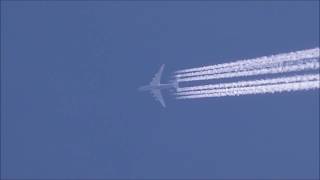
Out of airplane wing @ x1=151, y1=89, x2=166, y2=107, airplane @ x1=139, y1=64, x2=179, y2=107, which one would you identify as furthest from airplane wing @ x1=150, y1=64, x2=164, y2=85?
airplane wing @ x1=151, y1=89, x2=166, y2=107

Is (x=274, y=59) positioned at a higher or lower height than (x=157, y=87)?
lower

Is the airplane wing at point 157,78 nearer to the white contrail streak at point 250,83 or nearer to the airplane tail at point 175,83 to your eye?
the airplane tail at point 175,83

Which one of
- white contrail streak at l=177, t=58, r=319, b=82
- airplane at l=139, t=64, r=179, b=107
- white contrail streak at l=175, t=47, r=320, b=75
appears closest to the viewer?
white contrail streak at l=177, t=58, r=319, b=82

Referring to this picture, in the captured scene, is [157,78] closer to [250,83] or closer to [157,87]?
[157,87]

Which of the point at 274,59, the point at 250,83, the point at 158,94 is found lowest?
the point at 274,59

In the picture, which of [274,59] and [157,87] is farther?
[157,87]

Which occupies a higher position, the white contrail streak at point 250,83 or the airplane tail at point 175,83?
the airplane tail at point 175,83

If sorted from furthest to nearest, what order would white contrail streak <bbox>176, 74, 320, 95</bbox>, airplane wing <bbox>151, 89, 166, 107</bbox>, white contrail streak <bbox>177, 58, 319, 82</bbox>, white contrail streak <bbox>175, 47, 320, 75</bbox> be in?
1. airplane wing <bbox>151, 89, 166, 107</bbox>
2. white contrail streak <bbox>175, 47, 320, 75</bbox>
3. white contrail streak <bbox>176, 74, 320, 95</bbox>
4. white contrail streak <bbox>177, 58, 319, 82</bbox>

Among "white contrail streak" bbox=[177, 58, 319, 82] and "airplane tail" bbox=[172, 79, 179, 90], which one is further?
"airplane tail" bbox=[172, 79, 179, 90]

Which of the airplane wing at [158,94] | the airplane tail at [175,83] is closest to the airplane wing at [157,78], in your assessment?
the airplane wing at [158,94]

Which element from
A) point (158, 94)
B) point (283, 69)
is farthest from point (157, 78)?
point (283, 69)

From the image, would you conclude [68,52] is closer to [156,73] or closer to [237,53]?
[156,73]

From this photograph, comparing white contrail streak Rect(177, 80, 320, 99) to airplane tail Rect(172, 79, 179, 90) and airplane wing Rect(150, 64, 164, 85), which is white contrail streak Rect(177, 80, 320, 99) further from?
airplane wing Rect(150, 64, 164, 85)
